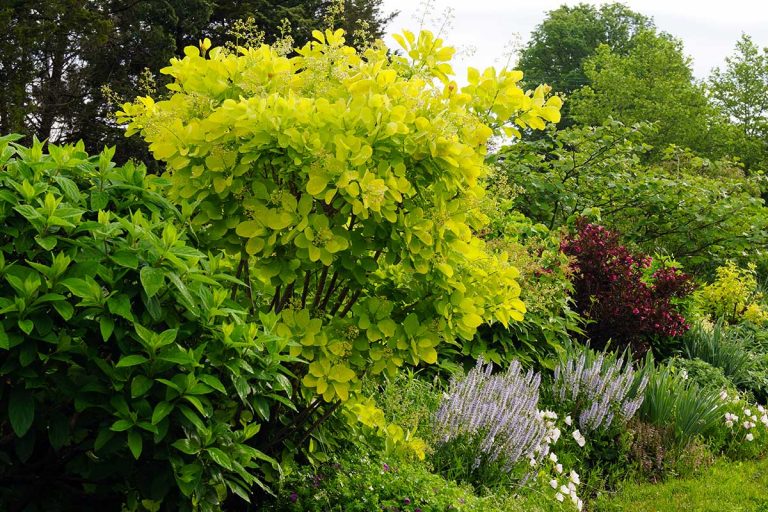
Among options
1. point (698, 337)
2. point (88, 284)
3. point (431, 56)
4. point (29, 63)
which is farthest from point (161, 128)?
point (29, 63)

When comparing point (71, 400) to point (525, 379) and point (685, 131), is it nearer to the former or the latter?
point (525, 379)

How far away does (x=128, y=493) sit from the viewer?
243 centimetres

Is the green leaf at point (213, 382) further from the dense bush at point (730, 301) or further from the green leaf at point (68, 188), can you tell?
the dense bush at point (730, 301)

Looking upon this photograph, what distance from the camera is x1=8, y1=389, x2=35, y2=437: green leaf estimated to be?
2141 millimetres

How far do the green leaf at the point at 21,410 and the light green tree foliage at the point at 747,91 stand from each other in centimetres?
3082

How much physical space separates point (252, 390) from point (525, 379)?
3002mm

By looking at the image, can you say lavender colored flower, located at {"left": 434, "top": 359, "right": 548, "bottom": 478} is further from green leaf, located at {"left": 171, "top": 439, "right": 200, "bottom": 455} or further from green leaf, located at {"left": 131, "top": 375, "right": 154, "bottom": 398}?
green leaf, located at {"left": 131, "top": 375, "right": 154, "bottom": 398}

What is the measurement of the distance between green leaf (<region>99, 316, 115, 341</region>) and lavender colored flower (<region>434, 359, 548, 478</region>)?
258cm

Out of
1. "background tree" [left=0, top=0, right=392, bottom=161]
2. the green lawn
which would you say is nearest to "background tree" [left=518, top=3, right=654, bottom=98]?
"background tree" [left=0, top=0, right=392, bottom=161]

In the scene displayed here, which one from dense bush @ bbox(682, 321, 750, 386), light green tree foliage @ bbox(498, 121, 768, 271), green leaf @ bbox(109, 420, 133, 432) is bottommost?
green leaf @ bbox(109, 420, 133, 432)

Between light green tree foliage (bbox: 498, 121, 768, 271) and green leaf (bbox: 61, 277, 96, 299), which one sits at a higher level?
light green tree foliage (bbox: 498, 121, 768, 271)

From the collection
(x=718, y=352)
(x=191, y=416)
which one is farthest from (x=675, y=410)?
(x=191, y=416)

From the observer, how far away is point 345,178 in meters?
2.50

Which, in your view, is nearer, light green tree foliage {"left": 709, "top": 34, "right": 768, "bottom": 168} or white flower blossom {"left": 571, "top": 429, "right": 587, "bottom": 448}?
white flower blossom {"left": 571, "top": 429, "right": 587, "bottom": 448}
